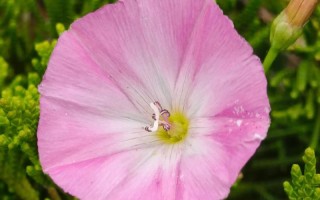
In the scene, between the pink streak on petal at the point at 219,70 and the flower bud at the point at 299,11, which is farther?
the flower bud at the point at 299,11

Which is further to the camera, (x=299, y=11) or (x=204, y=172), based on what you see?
(x=299, y=11)

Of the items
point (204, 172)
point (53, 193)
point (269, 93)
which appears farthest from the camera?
point (269, 93)

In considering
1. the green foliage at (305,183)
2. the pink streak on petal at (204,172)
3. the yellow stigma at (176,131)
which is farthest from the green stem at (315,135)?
the pink streak on petal at (204,172)

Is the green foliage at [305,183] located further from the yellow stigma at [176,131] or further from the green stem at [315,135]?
the green stem at [315,135]

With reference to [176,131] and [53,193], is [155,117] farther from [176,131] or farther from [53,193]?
[53,193]

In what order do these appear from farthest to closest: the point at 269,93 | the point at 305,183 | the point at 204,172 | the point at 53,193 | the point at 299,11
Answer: the point at 269,93
the point at 53,193
the point at 305,183
the point at 299,11
the point at 204,172

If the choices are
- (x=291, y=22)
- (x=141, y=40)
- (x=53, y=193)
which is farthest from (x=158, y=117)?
(x=53, y=193)

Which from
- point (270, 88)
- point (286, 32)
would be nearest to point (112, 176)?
point (286, 32)
